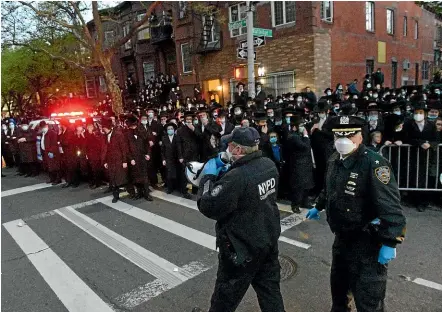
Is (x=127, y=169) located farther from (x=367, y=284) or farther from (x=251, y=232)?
(x=367, y=284)

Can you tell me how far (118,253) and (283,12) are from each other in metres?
15.0

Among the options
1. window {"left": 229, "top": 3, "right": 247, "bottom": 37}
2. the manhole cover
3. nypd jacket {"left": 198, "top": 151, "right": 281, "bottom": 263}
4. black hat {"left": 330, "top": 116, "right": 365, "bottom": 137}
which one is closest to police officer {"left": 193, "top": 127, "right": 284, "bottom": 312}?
nypd jacket {"left": 198, "top": 151, "right": 281, "bottom": 263}

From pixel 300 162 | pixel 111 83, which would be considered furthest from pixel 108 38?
pixel 300 162

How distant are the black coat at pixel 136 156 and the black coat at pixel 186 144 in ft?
3.06

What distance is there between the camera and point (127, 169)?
8.07 metres

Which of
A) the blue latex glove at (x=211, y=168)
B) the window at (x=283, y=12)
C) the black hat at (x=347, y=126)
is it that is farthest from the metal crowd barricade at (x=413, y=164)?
the window at (x=283, y=12)

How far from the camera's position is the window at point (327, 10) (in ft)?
53.8

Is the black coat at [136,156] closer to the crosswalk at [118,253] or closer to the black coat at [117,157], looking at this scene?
the black coat at [117,157]

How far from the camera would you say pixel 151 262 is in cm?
476

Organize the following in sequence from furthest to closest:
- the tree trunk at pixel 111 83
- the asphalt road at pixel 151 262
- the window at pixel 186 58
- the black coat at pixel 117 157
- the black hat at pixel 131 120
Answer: the window at pixel 186 58 → the tree trunk at pixel 111 83 → the black hat at pixel 131 120 → the black coat at pixel 117 157 → the asphalt road at pixel 151 262

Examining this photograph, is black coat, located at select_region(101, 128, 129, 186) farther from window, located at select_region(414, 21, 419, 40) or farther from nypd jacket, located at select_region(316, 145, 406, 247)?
window, located at select_region(414, 21, 419, 40)

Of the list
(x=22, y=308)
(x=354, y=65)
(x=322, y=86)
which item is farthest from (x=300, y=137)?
(x=354, y=65)

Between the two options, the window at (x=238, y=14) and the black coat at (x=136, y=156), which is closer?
the black coat at (x=136, y=156)

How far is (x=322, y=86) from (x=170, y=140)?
10405mm
